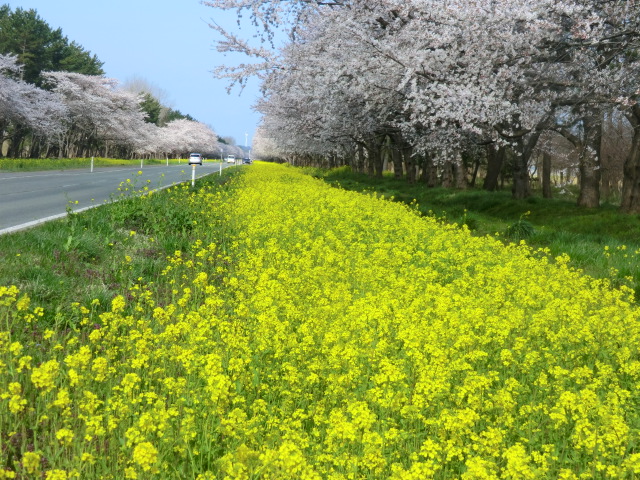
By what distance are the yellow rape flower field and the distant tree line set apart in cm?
4501

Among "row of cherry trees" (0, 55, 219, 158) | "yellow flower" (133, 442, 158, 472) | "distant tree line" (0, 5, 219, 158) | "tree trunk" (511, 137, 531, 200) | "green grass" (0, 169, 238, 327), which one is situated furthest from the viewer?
"distant tree line" (0, 5, 219, 158)

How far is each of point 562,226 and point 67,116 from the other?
190 feet

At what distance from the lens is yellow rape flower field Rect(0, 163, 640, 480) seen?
3537 millimetres

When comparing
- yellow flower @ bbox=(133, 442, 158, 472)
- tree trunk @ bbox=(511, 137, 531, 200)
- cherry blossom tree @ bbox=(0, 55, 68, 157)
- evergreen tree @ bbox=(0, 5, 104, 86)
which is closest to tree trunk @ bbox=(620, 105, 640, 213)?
tree trunk @ bbox=(511, 137, 531, 200)

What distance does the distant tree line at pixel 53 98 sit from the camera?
5097 cm

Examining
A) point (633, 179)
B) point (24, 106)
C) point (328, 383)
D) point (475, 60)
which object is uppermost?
point (24, 106)

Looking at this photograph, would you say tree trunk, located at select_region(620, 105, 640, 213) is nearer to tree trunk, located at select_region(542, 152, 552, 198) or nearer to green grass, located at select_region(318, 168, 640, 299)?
green grass, located at select_region(318, 168, 640, 299)

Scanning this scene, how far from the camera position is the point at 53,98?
57188 millimetres

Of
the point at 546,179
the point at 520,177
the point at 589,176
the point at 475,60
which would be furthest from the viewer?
the point at 546,179

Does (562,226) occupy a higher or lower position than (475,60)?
lower

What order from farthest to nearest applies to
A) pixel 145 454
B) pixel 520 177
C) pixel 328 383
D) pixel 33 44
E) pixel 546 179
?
pixel 33 44 < pixel 546 179 < pixel 520 177 < pixel 328 383 < pixel 145 454

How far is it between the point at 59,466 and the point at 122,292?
407cm

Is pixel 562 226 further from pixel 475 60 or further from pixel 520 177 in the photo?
pixel 520 177

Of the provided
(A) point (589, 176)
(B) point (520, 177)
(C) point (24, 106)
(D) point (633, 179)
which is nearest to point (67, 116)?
(C) point (24, 106)
